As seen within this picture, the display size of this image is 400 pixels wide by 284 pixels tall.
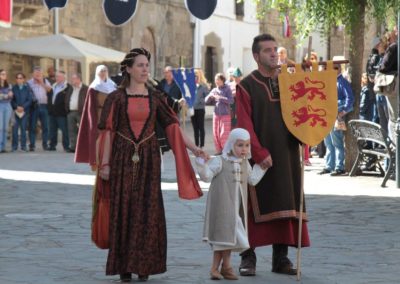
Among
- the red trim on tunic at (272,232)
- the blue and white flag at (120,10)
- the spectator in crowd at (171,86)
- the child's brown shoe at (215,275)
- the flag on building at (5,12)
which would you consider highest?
the blue and white flag at (120,10)

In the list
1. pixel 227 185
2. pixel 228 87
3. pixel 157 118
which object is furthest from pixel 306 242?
pixel 228 87

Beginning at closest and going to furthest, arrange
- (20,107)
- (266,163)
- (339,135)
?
(266,163) < (339,135) < (20,107)

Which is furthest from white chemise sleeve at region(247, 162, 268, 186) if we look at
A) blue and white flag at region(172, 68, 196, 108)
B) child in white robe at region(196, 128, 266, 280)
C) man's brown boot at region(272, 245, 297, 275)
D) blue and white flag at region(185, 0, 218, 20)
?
blue and white flag at region(172, 68, 196, 108)

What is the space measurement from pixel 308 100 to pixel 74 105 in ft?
56.1

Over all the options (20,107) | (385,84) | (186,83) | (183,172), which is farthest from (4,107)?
(183,172)

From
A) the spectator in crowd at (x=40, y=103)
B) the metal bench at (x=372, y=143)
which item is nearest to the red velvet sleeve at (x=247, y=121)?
the metal bench at (x=372, y=143)

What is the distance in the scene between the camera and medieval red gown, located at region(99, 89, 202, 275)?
848 centimetres

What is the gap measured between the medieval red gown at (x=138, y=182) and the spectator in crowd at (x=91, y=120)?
2099mm

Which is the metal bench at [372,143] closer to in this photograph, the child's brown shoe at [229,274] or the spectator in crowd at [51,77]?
the child's brown shoe at [229,274]

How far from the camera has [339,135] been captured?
18078 millimetres

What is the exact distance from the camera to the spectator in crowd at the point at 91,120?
11.4m

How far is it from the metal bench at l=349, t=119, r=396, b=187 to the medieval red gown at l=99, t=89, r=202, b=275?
7650mm

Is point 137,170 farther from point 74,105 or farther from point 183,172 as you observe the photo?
point 74,105

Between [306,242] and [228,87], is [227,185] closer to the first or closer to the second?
[306,242]
